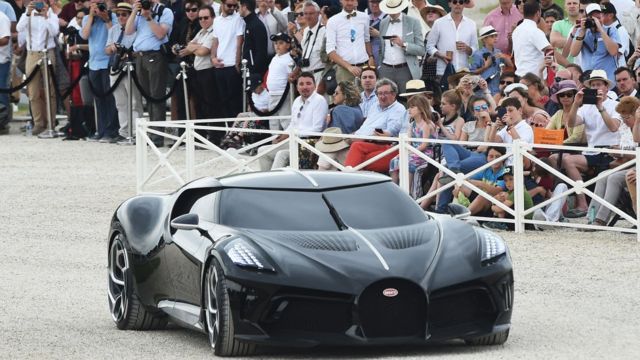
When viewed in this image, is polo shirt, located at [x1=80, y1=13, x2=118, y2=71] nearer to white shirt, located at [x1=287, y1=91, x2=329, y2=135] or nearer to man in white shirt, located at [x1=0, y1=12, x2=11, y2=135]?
man in white shirt, located at [x1=0, y1=12, x2=11, y2=135]

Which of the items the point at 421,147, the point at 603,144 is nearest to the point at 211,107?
the point at 421,147

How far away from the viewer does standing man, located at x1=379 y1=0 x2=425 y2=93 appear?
74.3 feet

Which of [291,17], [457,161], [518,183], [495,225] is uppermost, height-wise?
[291,17]

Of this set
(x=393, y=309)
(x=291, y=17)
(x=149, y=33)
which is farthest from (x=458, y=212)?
(x=149, y=33)

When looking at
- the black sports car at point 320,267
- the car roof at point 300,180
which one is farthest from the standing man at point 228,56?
the car roof at point 300,180

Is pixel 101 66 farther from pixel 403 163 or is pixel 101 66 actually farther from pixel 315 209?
pixel 315 209

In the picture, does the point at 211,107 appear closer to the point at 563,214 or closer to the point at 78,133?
the point at 78,133

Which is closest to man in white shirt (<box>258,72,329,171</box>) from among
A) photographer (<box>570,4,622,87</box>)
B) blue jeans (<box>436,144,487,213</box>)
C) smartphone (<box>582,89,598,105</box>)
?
blue jeans (<box>436,144,487,213</box>)

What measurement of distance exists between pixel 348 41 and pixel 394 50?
74cm

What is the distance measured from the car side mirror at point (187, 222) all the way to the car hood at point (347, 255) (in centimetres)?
61

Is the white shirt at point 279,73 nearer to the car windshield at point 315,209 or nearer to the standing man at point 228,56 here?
the standing man at point 228,56

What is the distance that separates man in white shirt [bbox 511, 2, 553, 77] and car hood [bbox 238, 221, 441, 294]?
34.3ft

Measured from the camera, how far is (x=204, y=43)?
26.2 metres

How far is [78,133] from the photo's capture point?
1172 inches
